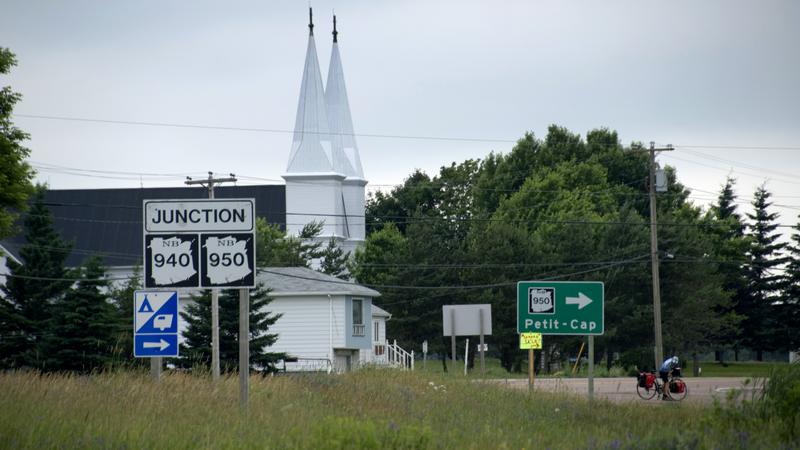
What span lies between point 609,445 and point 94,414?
5.69 meters

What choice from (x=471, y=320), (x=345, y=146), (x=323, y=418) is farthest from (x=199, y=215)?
(x=345, y=146)

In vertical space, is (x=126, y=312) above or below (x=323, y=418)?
above

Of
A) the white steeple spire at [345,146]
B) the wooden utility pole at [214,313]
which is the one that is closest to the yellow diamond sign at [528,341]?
the wooden utility pole at [214,313]

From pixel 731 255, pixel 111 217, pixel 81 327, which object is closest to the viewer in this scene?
pixel 81 327

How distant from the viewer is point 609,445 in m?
13.1

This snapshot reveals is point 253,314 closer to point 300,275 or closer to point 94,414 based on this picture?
point 300,275

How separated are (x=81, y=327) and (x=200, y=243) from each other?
3565 cm

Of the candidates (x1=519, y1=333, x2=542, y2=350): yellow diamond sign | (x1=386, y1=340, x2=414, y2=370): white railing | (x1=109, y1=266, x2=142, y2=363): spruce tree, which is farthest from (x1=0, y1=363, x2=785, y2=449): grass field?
(x1=386, y1=340, x2=414, y2=370): white railing

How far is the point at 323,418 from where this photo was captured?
15219 millimetres

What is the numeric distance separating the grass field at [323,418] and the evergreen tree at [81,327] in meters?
27.1

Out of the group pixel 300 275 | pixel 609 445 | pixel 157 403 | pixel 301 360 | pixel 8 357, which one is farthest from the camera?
pixel 300 275

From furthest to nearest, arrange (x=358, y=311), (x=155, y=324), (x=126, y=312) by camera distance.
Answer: (x=358, y=311), (x=126, y=312), (x=155, y=324)

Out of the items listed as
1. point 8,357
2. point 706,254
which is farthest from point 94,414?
point 706,254

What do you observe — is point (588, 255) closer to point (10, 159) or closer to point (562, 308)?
point (10, 159)
